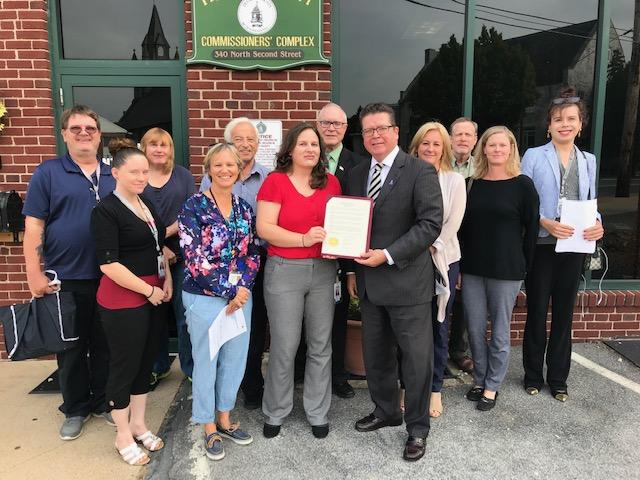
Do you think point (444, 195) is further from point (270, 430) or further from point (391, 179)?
point (270, 430)

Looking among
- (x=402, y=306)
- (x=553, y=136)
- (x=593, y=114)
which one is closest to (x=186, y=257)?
(x=402, y=306)

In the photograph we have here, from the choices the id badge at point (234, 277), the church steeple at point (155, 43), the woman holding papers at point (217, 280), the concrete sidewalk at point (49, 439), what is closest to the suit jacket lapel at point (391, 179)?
the woman holding papers at point (217, 280)

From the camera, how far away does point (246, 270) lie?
303cm

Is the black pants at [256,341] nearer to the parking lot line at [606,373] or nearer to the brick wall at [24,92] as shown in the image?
the brick wall at [24,92]

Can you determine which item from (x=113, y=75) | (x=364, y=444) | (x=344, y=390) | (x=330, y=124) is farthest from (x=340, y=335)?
(x=113, y=75)

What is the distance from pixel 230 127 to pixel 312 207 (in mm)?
927

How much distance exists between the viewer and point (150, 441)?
3133mm

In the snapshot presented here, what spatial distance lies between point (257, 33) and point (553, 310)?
131 inches

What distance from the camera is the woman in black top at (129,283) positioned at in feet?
9.05

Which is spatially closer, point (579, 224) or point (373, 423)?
point (373, 423)

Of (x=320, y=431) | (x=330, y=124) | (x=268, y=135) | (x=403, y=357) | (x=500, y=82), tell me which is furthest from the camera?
(x=500, y=82)

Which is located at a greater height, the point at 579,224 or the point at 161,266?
the point at 579,224

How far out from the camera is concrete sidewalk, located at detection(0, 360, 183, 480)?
9.70ft

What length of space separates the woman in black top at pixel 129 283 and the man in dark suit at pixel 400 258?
1.24 m
